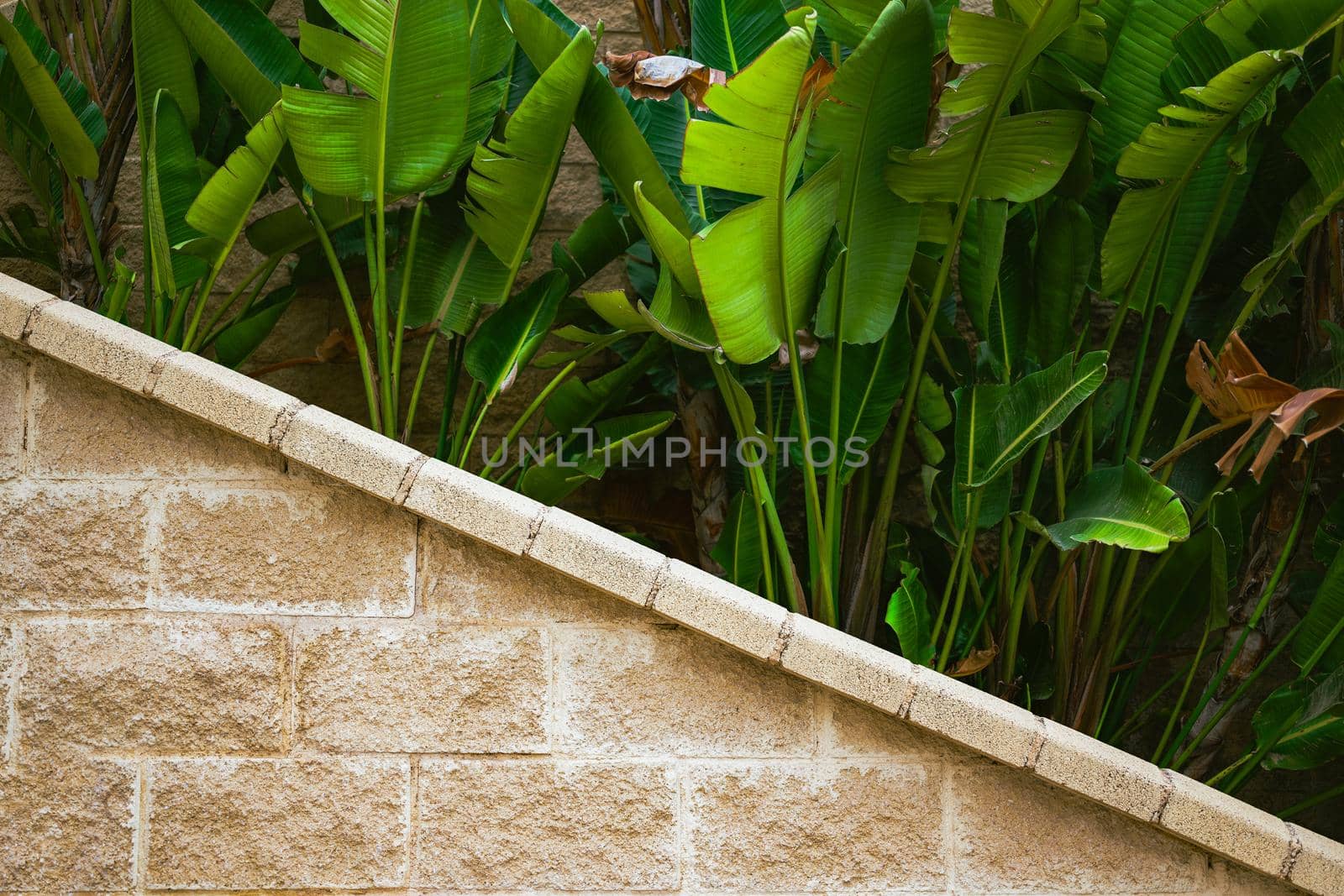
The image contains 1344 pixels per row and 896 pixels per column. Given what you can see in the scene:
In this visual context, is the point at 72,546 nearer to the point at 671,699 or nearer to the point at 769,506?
the point at 671,699

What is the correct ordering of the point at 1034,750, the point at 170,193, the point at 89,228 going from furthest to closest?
the point at 89,228 < the point at 170,193 < the point at 1034,750

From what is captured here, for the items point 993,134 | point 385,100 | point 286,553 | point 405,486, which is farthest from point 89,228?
point 993,134

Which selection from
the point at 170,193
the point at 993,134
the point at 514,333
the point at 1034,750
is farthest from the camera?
the point at 514,333

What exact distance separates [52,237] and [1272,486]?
3.52 meters

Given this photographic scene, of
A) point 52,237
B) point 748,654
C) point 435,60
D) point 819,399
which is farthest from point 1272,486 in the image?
point 52,237

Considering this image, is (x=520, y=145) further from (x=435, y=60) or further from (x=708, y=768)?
(x=708, y=768)

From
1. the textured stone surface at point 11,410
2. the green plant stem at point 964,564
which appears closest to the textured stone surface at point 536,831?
the green plant stem at point 964,564

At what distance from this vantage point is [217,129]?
9.07 ft

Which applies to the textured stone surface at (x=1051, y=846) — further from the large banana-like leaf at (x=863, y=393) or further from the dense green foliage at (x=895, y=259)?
the large banana-like leaf at (x=863, y=393)

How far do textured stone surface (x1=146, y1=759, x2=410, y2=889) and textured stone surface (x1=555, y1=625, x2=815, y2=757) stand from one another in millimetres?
385

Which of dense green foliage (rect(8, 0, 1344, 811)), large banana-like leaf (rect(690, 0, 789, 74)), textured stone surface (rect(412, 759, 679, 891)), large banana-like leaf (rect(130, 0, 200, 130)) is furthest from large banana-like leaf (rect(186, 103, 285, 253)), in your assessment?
textured stone surface (rect(412, 759, 679, 891))

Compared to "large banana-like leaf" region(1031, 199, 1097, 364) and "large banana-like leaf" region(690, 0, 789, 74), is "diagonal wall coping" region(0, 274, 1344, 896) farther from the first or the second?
"large banana-like leaf" region(690, 0, 789, 74)

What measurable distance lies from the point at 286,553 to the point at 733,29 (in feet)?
5.46

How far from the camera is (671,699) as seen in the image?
1.94 meters
